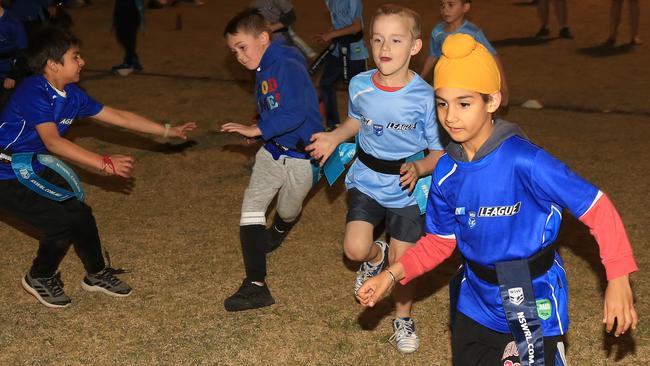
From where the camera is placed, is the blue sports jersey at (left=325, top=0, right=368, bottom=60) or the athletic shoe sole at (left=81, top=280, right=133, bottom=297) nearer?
the athletic shoe sole at (left=81, top=280, right=133, bottom=297)

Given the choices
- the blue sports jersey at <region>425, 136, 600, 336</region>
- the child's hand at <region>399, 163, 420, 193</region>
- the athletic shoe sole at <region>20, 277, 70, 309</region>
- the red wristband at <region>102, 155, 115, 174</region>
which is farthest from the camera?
the athletic shoe sole at <region>20, 277, 70, 309</region>

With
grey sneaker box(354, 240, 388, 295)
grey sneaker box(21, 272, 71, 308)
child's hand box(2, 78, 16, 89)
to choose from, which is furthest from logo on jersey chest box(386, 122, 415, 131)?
child's hand box(2, 78, 16, 89)

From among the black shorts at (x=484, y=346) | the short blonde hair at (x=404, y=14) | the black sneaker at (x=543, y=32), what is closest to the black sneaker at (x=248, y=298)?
the short blonde hair at (x=404, y=14)

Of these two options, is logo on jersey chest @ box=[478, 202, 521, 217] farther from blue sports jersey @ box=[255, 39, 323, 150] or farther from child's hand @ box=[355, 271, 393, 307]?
blue sports jersey @ box=[255, 39, 323, 150]

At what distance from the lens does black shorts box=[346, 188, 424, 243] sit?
4.99 m

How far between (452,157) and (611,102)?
296 inches

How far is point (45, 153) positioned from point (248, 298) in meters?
1.64

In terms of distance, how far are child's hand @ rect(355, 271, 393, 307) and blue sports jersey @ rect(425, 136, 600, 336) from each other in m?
0.38

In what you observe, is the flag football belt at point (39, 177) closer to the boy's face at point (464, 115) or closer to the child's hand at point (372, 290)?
the child's hand at point (372, 290)

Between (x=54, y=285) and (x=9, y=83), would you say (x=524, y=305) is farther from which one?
(x=9, y=83)

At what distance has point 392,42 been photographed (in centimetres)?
471

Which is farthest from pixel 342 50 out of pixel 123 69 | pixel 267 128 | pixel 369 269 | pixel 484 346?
pixel 484 346

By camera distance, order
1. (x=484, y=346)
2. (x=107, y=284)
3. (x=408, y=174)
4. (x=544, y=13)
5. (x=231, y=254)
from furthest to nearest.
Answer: (x=544, y=13) < (x=231, y=254) < (x=107, y=284) < (x=408, y=174) < (x=484, y=346)

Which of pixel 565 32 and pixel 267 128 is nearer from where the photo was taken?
pixel 267 128
